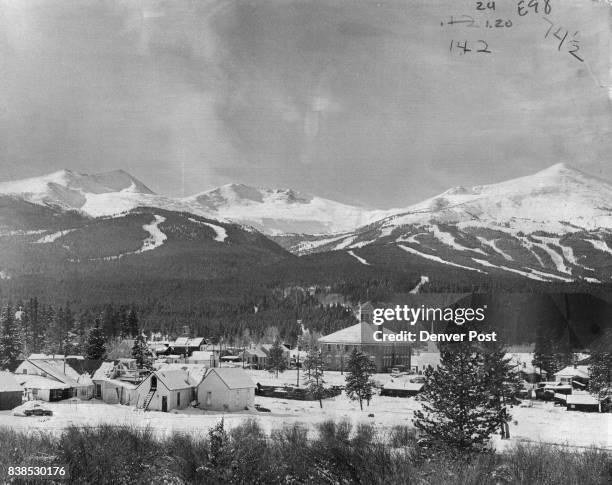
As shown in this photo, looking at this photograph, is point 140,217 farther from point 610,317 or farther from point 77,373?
point 610,317

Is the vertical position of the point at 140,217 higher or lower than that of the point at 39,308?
higher

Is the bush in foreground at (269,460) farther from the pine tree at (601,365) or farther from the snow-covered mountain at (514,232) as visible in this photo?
the snow-covered mountain at (514,232)

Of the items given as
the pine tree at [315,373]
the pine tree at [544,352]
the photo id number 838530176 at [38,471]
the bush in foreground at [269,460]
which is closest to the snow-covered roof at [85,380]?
the bush in foreground at [269,460]

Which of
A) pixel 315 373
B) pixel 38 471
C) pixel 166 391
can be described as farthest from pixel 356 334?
pixel 38 471

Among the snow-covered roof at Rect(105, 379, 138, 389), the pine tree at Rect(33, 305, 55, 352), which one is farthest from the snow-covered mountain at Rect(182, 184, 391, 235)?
the snow-covered roof at Rect(105, 379, 138, 389)

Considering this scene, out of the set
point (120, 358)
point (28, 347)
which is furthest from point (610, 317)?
point (28, 347)

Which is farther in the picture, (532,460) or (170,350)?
(170,350)

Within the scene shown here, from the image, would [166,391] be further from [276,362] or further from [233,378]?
[276,362]
